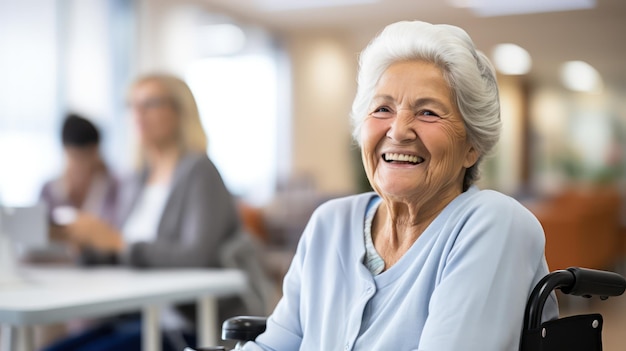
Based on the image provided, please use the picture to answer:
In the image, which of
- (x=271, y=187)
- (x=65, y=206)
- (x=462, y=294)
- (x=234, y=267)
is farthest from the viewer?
(x=271, y=187)

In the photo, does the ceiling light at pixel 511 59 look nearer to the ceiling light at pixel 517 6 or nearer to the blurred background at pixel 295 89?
the blurred background at pixel 295 89

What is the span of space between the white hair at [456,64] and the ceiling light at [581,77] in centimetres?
1061

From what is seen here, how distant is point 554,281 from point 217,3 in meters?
8.61

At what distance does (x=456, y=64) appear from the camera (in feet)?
4.21

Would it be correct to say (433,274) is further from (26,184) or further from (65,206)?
(26,184)

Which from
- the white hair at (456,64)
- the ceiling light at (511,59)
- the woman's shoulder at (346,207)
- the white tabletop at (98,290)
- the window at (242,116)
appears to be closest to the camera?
the white hair at (456,64)

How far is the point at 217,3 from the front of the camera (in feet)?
30.8

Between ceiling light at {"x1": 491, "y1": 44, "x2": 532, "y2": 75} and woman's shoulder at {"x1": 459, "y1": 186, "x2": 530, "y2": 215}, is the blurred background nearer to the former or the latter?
ceiling light at {"x1": 491, "y1": 44, "x2": 532, "y2": 75}

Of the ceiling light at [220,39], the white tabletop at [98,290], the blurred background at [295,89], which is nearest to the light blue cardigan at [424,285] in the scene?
the white tabletop at [98,290]

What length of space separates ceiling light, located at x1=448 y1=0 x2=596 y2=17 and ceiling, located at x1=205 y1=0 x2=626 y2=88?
0.38 feet

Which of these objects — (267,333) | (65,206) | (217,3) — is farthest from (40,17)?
(267,333)

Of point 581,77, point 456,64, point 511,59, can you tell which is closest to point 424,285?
point 456,64

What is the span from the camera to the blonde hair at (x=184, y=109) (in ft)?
8.94

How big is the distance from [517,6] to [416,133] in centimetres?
896
